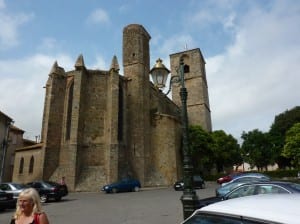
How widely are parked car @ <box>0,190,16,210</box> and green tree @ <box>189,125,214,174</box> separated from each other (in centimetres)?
3290

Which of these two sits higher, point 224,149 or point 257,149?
point 257,149

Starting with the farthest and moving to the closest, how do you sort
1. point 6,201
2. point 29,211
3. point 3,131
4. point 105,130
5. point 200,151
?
point 200,151, point 105,130, point 3,131, point 6,201, point 29,211

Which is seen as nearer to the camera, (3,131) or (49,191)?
(49,191)

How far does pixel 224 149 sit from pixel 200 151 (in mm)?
7123

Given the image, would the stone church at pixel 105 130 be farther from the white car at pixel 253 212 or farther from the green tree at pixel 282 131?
the white car at pixel 253 212

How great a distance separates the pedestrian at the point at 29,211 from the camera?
3227 millimetres

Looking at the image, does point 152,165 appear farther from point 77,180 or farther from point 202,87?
point 202,87

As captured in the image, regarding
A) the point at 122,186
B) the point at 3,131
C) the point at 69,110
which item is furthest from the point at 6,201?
the point at 69,110

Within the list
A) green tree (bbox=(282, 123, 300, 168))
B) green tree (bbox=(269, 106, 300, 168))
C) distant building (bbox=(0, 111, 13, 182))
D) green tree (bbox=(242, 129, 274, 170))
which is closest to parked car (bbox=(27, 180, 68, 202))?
distant building (bbox=(0, 111, 13, 182))

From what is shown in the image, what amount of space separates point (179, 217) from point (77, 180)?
66.3 feet

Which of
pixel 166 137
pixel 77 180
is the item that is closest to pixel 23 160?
pixel 77 180

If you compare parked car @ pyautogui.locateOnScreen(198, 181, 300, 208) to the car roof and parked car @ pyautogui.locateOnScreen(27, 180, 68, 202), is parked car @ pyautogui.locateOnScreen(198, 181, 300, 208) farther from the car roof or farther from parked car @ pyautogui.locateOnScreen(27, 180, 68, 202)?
parked car @ pyautogui.locateOnScreen(27, 180, 68, 202)

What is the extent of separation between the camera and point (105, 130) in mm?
32438

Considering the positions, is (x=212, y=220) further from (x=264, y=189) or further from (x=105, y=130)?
(x=105, y=130)
